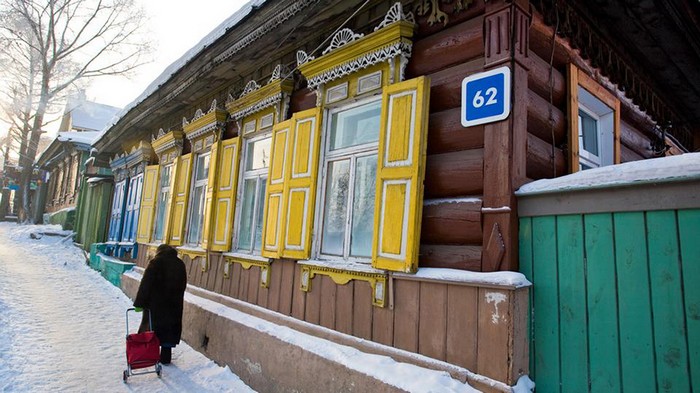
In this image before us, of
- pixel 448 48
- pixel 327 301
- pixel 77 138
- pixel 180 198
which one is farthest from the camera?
pixel 77 138

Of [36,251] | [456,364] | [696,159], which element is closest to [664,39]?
[696,159]

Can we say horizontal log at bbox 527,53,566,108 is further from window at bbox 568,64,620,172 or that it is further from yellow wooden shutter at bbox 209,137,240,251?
yellow wooden shutter at bbox 209,137,240,251

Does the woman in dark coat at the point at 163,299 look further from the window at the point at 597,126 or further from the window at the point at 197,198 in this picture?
the window at the point at 597,126

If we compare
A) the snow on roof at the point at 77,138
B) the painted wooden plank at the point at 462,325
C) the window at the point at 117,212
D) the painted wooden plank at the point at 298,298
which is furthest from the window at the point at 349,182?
the snow on roof at the point at 77,138

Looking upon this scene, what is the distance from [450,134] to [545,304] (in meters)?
1.22

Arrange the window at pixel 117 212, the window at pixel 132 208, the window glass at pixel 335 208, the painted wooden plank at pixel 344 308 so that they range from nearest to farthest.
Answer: the painted wooden plank at pixel 344 308 < the window glass at pixel 335 208 < the window at pixel 132 208 < the window at pixel 117 212

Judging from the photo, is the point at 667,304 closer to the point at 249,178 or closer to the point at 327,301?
the point at 327,301

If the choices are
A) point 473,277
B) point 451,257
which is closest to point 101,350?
point 451,257

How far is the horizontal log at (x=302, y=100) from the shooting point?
406cm

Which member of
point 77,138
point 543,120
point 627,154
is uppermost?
point 77,138

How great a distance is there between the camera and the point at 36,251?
13422 millimetres

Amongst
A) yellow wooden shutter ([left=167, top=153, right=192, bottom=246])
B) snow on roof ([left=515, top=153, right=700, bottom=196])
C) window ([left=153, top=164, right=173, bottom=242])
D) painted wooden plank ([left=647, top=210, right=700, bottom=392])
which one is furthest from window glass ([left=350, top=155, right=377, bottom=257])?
window ([left=153, top=164, right=173, bottom=242])

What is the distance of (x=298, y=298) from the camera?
12.1 ft

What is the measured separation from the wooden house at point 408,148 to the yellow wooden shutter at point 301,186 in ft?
0.06
